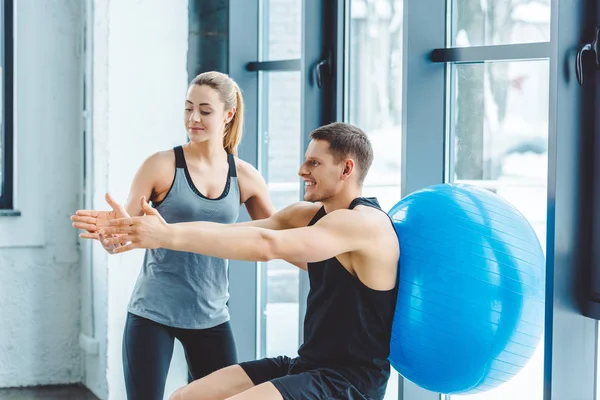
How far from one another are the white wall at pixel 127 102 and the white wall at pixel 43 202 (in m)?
0.39

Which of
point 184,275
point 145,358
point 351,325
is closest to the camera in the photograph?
point 351,325

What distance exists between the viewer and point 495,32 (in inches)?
108

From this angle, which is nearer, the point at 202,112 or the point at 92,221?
the point at 92,221

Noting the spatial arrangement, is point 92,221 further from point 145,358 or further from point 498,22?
point 498,22

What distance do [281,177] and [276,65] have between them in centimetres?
51

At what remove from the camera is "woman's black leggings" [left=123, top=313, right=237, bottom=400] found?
2.86 m

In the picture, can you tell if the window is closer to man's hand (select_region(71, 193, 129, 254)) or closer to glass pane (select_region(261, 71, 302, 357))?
glass pane (select_region(261, 71, 302, 357))

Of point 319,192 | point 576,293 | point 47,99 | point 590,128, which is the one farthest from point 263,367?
point 47,99

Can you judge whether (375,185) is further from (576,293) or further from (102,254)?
(102,254)

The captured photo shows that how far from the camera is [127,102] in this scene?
419 cm

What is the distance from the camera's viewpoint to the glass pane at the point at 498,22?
2.58 m

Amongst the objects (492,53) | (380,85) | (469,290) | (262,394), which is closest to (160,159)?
(380,85)

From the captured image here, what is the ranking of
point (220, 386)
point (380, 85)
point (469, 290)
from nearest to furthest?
point (469, 290) < point (220, 386) < point (380, 85)

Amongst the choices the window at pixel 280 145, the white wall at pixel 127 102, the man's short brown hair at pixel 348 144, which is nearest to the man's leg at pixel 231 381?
the man's short brown hair at pixel 348 144
